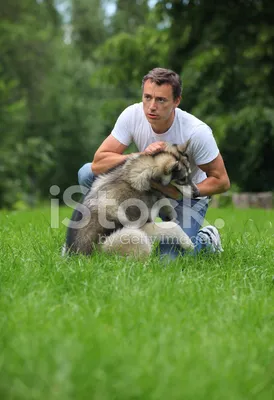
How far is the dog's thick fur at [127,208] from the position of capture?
483 cm

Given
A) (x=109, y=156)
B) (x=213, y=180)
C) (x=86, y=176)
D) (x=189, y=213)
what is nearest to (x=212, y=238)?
(x=189, y=213)

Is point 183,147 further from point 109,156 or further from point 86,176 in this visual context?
point 86,176

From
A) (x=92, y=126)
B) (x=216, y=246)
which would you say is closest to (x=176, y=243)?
(x=216, y=246)

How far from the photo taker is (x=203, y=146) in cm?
530

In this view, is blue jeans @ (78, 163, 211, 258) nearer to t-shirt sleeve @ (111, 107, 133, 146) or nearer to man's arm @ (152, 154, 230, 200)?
man's arm @ (152, 154, 230, 200)

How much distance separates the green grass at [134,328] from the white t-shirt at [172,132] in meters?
0.97

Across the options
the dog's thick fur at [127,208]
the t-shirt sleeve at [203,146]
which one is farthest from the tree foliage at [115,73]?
the dog's thick fur at [127,208]

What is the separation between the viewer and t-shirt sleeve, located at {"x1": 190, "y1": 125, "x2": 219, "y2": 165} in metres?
5.29

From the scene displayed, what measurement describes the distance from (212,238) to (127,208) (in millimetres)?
999

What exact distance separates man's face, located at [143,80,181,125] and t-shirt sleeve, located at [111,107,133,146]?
28 cm

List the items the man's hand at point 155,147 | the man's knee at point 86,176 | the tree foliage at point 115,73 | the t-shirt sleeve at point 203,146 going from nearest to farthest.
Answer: the man's hand at point 155,147
the t-shirt sleeve at point 203,146
the man's knee at point 86,176
the tree foliage at point 115,73

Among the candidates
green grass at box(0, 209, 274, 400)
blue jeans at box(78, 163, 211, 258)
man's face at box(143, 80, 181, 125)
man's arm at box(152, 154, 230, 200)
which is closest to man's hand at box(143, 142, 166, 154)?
man's face at box(143, 80, 181, 125)

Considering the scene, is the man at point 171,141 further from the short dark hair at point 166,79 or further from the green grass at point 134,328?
the green grass at point 134,328

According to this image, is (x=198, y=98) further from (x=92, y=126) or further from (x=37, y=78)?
(x=92, y=126)
